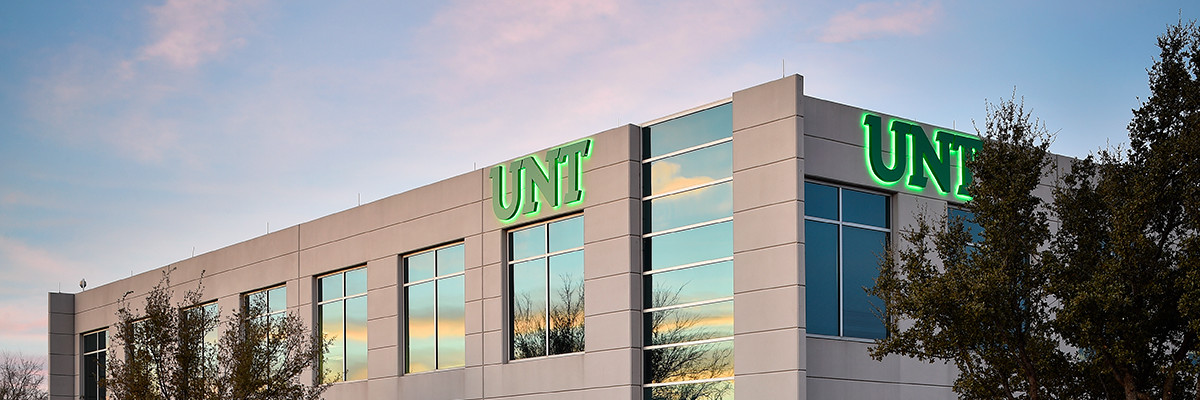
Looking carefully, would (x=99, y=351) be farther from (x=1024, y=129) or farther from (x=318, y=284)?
(x=1024, y=129)

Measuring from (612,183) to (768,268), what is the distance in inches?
204

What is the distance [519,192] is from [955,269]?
51.3 feet

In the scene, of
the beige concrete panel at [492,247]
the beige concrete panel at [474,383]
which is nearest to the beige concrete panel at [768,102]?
the beige concrete panel at [492,247]

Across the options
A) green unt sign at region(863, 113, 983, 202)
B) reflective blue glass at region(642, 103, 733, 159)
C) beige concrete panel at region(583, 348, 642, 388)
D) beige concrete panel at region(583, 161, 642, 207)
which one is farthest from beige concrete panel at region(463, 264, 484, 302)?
green unt sign at region(863, 113, 983, 202)

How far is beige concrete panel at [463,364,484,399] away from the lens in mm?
33375

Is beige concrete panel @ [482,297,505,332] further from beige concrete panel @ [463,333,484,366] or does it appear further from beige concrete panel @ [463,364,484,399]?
beige concrete panel @ [463,364,484,399]

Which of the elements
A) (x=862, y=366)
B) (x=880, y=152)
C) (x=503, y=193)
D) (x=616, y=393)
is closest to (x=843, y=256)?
(x=862, y=366)

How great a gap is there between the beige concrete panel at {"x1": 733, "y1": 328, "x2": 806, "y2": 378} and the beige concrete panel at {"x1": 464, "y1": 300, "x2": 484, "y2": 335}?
919 cm

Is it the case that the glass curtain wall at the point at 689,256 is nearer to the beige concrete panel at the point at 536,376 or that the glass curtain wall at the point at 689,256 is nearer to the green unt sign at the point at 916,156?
the beige concrete panel at the point at 536,376

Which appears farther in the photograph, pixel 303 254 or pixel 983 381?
pixel 303 254

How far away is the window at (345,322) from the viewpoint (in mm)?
38562

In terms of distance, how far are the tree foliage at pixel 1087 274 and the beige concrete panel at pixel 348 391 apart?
71.3 ft

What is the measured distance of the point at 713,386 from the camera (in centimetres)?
2709

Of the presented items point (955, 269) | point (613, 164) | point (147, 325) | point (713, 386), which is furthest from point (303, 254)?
point (955, 269)
